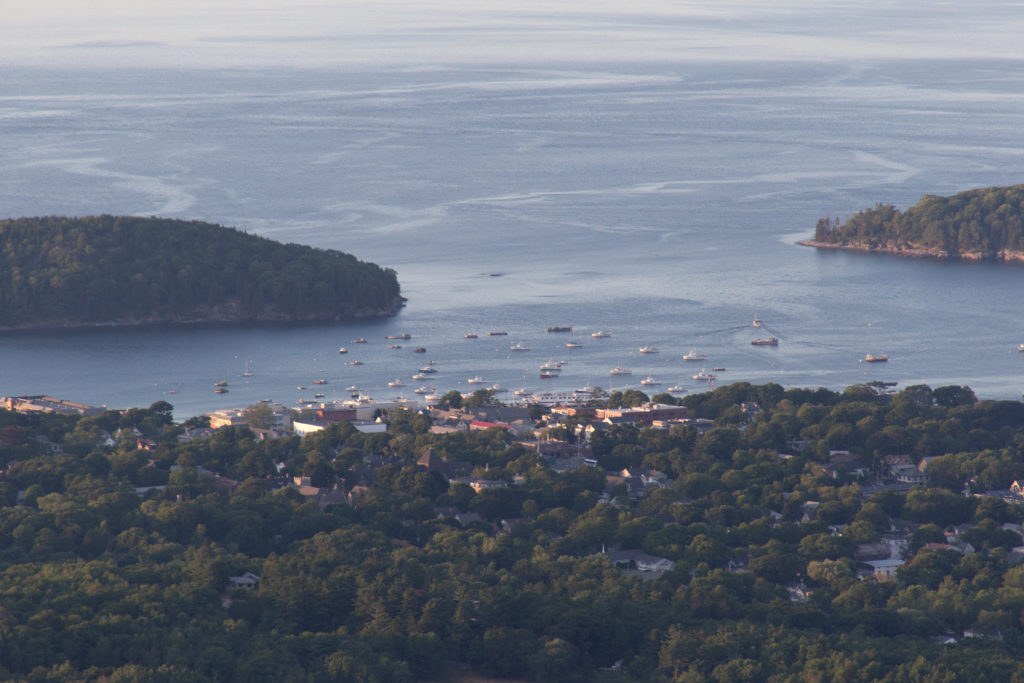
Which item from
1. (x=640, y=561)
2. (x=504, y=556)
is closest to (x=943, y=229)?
(x=640, y=561)

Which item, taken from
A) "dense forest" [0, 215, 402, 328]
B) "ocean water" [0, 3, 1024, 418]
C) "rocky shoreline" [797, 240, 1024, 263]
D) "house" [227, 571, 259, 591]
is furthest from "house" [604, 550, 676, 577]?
"rocky shoreline" [797, 240, 1024, 263]

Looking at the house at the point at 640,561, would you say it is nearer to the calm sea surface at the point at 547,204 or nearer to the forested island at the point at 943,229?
the calm sea surface at the point at 547,204

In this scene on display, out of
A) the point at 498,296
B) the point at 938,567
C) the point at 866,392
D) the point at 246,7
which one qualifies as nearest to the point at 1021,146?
the point at 498,296

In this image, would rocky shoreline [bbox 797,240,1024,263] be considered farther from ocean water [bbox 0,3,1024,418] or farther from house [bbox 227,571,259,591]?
house [bbox 227,571,259,591]

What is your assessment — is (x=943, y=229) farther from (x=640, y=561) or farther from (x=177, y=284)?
(x=640, y=561)

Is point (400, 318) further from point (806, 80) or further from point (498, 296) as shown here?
point (806, 80)


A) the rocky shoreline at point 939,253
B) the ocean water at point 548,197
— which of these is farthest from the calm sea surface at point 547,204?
the rocky shoreline at point 939,253

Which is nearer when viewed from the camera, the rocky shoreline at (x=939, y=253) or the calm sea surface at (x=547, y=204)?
the calm sea surface at (x=547, y=204)
